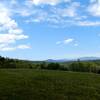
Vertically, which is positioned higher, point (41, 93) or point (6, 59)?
point (6, 59)

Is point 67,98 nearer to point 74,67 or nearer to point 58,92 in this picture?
point 58,92

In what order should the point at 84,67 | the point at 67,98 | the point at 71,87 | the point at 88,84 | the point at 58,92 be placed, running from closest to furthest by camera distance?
the point at 67,98, the point at 58,92, the point at 71,87, the point at 88,84, the point at 84,67

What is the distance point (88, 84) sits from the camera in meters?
15.7

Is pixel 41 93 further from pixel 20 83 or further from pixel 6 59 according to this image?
pixel 6 59

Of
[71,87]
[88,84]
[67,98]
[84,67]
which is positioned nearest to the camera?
[67,98]

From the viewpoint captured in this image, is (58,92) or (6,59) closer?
(58,92)

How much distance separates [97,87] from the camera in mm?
14828

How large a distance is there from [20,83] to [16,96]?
111 inches

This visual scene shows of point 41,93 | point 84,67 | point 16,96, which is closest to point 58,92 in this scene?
point 41,93

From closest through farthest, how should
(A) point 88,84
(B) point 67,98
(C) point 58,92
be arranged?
(B) point 67,98, (C) point 58,92, (A) point 88,84

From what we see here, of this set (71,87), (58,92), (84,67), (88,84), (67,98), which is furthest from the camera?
(84,67)

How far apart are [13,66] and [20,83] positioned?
13.3 meters

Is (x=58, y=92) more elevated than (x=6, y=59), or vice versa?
(x=6, y=59)

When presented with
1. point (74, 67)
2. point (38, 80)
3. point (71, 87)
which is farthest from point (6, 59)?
point (71, 87)
